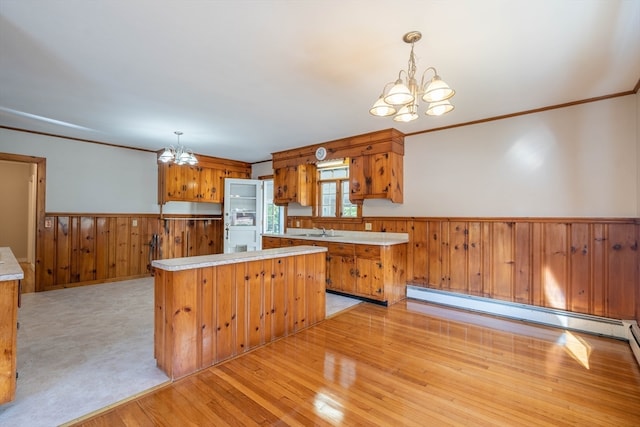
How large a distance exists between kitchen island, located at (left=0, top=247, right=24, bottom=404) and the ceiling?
165 cm

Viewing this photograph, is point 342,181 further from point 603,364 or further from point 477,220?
point 603,364

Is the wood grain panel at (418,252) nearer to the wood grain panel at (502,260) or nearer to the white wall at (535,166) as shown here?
the white wall at (535,166)

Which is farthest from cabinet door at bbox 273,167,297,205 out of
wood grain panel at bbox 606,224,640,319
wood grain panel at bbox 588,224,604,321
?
wood grain panel at bbox 606,224,640,319

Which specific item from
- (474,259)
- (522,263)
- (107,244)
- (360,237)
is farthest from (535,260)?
(107,244)

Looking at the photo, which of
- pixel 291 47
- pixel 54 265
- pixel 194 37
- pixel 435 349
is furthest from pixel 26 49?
pixel 435 349

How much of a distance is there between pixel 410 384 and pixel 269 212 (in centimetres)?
512

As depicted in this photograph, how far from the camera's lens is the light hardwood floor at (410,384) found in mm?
1788

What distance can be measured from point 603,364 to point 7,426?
4.19m

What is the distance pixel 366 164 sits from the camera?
4.57m

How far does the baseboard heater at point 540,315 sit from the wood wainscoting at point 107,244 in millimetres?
4642

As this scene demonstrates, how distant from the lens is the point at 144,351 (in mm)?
2596

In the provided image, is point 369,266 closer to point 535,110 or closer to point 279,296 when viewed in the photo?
point 279,296

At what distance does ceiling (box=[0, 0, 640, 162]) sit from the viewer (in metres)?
1.83

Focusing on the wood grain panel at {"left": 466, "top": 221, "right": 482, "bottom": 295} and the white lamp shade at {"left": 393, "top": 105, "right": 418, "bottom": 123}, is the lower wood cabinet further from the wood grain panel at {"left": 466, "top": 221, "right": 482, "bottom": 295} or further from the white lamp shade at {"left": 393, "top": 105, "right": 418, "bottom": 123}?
the wood grain panel at {"left": 466, "top": 221, "right": 482, "bottom": 295}
